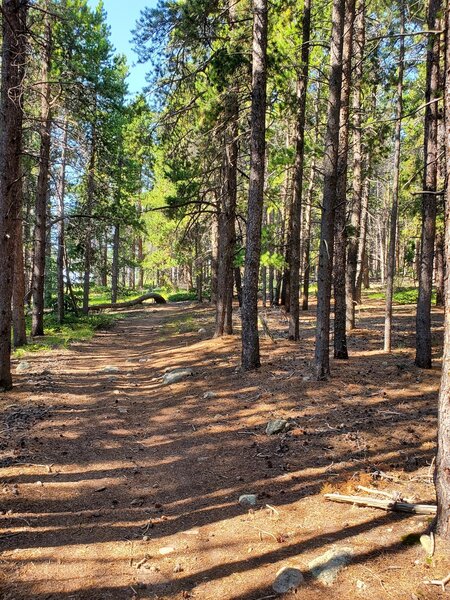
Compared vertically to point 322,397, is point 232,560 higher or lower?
lower

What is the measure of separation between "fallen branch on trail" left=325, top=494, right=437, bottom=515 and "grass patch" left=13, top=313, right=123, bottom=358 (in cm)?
1048

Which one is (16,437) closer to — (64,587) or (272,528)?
(64,587)

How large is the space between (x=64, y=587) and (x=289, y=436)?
3878 mm

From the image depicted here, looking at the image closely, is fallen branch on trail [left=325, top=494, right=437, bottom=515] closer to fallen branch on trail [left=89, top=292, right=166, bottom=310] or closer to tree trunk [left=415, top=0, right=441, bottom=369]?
tree trunk [left=415, top=0, right=441, bottom=369]

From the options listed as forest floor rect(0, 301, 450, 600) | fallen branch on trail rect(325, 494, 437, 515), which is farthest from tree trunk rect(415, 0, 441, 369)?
fallen branch on trail rect(325, 494, 437, 515)

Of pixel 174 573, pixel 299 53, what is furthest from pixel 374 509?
pixel 299 53

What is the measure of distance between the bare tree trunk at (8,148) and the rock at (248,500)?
6.00m

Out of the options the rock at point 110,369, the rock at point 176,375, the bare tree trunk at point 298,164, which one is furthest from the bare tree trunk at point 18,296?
the bare tree trunk at point 298,164

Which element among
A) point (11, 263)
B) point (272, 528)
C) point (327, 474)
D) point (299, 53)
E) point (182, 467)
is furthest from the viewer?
point (299, 53)

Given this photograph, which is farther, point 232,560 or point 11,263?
point 11,263

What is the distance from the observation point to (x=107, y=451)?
276 inches

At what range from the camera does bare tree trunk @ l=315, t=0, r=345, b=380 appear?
8531mm

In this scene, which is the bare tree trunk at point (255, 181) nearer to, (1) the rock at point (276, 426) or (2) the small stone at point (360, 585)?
(1) the rock at point (276, 426)

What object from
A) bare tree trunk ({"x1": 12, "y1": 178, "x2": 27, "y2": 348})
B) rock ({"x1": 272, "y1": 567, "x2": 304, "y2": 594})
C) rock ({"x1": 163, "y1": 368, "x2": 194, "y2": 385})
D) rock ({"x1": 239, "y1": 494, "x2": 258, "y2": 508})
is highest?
bare tree trunk ({"x1": 12, "y1": 178, "x2": 27, "y2": 348})
